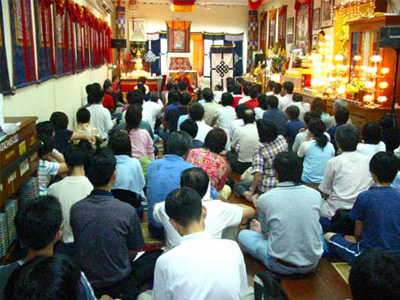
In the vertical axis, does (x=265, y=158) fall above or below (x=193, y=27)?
below

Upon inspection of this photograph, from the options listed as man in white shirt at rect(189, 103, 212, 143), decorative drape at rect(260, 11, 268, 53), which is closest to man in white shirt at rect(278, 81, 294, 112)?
man in white shirt at rect(189, 103, 212, 143)

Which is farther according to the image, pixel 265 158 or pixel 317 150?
pixel 317 150

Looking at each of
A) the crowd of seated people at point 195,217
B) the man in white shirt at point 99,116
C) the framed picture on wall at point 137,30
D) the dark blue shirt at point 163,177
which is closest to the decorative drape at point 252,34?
the framed picture on wall at point 137,30

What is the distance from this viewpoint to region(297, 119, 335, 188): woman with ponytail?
4.65 meters

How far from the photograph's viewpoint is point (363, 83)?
25.7 ft

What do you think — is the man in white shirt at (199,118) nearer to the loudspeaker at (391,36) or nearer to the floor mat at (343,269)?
the floor mat at (343,269)

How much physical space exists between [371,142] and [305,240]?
164cm

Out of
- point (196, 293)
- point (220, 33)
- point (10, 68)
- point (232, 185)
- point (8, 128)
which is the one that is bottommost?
point (232, 185)

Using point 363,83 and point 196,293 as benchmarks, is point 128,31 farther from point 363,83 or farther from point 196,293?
point 196,293

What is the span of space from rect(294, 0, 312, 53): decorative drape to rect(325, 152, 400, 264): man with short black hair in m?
9.81

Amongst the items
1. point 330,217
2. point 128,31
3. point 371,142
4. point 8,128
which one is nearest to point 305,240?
point 330,217

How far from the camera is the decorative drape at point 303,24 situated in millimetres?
12253

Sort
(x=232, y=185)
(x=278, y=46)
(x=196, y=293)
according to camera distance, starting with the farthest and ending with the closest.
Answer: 1. (x=278, y=46)
2. (x=232, y=185)
3. (x=196, y=293)

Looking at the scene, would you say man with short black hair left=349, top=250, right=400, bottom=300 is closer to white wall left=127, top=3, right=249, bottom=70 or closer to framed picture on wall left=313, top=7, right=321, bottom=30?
framed picture on wall left=313, top=7, right=321, bottom=30
